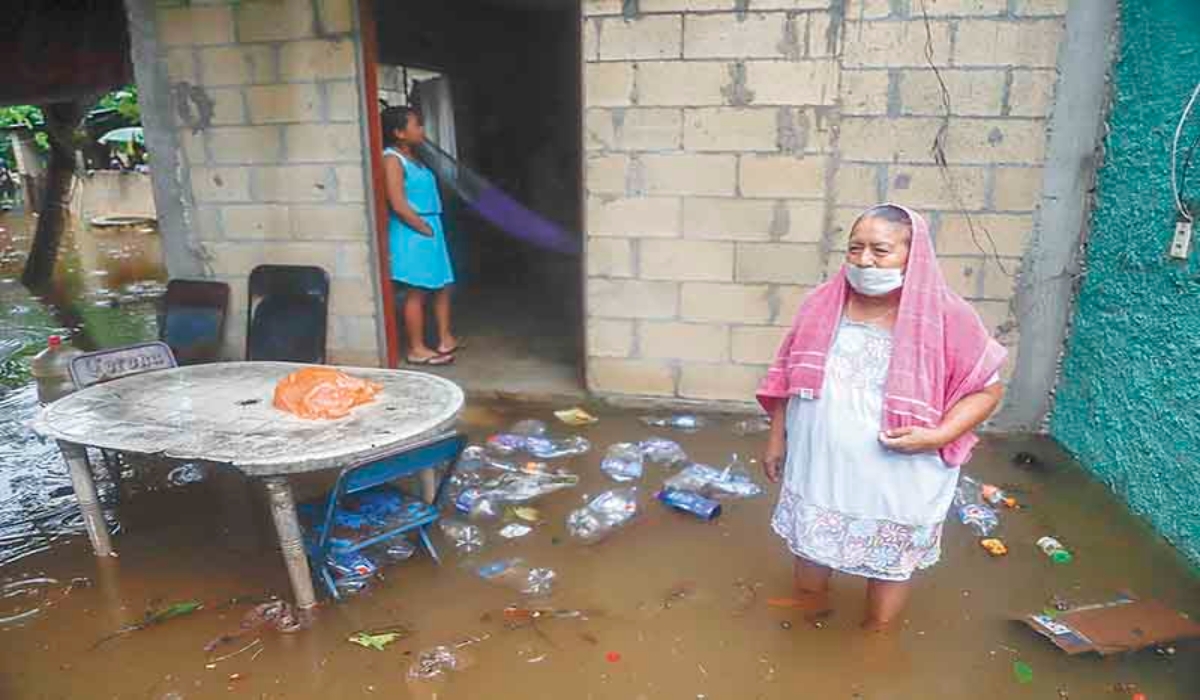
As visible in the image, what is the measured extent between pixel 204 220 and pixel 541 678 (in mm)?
4047

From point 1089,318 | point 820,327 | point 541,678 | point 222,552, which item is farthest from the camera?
point 1089,318

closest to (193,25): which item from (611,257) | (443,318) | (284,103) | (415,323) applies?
(284,103)

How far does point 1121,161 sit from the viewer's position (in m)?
3.51

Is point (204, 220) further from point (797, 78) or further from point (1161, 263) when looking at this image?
point (1161, 263)

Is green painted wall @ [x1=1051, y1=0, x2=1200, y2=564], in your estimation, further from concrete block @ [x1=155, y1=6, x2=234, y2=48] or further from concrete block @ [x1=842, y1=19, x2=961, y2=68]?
concrete block @ [x1=155, y1=6, x2=234, y2=48]

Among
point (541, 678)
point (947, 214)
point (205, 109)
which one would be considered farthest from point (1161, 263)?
point (205, 109)

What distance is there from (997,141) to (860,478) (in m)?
2.50

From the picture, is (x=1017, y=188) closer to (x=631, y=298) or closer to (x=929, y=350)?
(x=631, y=298)

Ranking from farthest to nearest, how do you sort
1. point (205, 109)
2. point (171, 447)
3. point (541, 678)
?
point (205, 109)
point (171, 447)
point (541, 678)

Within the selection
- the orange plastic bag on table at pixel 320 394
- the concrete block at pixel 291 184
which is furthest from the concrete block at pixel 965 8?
the concrete block at pixel 291 184

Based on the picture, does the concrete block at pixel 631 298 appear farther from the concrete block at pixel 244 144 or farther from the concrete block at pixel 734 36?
the concrete block at pixel 244 144

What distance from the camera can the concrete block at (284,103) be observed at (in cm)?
461

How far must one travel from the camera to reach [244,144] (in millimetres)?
4797

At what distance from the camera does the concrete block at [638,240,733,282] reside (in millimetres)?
4273
